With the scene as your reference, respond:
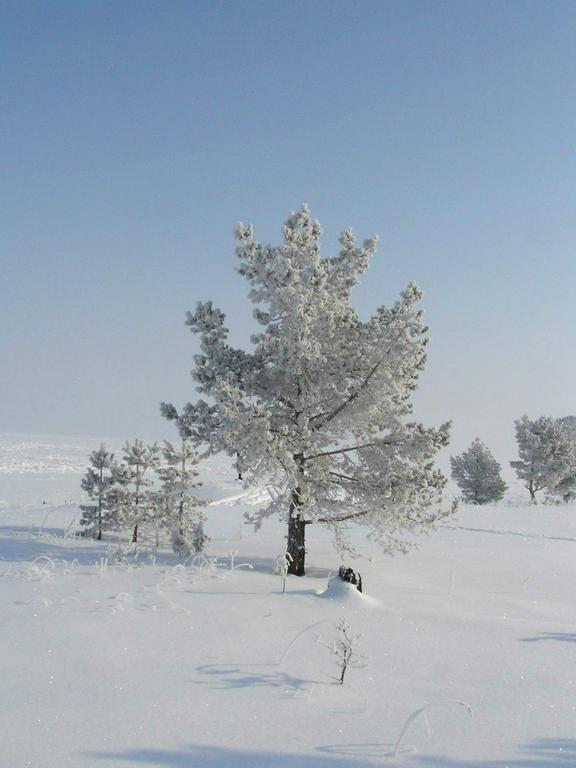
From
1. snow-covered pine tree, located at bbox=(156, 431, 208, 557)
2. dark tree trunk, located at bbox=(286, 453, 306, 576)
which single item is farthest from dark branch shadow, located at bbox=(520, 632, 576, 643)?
snow-covered pine tree, located at bbox=(156, 431, 208, 557)

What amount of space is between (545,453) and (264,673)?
41690mm

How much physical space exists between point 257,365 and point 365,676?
7468mm

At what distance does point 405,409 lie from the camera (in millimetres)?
12469

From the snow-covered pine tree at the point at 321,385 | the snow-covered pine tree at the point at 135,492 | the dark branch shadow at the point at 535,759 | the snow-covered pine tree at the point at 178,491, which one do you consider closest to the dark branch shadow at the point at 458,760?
the dark branch shadow at the point at 535,759

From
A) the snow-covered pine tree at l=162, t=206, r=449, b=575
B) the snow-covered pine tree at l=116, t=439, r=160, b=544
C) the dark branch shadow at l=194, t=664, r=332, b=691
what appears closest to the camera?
the dark branch shadow at l=194, t=664, r=332, b=691

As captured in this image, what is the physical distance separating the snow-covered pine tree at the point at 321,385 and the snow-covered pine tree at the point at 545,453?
111ft

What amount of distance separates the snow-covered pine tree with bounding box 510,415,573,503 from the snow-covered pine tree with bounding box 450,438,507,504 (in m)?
2.00

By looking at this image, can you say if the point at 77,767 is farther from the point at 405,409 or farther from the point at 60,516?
the point at 60,516

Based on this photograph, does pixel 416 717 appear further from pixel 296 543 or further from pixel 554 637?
pixel 296 543

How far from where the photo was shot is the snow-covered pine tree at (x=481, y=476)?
4359cm

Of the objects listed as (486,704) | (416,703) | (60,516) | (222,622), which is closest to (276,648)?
(222,622)

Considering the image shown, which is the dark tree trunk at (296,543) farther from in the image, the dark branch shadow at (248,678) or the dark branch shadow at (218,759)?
the dark branch shadow at (218,759)

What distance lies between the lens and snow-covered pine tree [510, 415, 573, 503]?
41.7 meters

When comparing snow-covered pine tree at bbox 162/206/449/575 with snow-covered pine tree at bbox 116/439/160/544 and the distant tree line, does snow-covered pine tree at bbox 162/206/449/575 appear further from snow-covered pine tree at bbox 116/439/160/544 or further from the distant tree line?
the distant tree line
